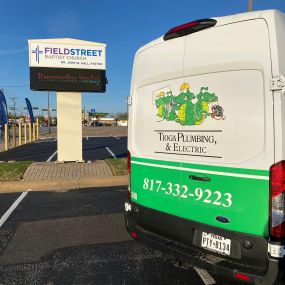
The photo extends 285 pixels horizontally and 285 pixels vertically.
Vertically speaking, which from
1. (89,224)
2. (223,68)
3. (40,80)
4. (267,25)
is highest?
(40,80)

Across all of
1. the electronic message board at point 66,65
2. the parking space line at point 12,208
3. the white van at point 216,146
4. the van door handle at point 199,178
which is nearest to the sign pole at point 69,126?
the electronic message board at point 66,65

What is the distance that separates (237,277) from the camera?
2926 mm

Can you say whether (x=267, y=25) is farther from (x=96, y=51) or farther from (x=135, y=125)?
(x=96, y=51)

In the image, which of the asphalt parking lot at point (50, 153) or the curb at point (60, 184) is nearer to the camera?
the curb at point (60, 184)

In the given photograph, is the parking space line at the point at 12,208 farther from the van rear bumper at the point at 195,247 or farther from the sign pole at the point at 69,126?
the sign pole at the point at 69,126

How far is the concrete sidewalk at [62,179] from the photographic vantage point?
8.64m

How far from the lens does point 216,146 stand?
318cm

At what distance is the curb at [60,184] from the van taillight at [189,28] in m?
5.83

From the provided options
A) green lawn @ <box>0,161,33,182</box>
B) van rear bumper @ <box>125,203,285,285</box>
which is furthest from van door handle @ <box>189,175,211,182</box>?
green lawn @ <box>0,161,33,182</box>

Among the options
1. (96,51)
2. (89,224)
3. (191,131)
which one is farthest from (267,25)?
(96,51)

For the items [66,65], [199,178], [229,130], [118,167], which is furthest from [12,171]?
[229,130]

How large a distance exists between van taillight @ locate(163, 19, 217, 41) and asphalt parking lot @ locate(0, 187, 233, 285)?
2554 mm

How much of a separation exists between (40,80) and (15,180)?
3673mm

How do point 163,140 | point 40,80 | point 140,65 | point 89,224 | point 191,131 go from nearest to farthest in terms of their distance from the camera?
point 191,131, point 163,140, point 140,65, point 89,224, point 40,80
